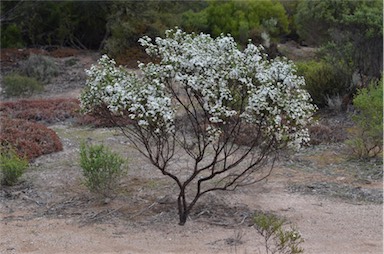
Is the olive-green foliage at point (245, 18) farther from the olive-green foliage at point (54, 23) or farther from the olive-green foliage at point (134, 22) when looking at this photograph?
the olive-green foliage at point (54, 23)

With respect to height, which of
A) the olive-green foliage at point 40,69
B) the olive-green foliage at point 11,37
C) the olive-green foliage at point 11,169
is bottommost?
the olive-green foliage at point 11,169

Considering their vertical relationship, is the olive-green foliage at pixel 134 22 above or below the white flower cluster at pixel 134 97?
above

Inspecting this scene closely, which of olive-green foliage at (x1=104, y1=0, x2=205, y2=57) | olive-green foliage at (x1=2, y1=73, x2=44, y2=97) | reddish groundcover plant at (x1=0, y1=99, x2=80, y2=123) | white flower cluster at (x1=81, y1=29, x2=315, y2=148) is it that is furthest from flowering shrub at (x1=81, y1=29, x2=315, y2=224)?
olive-green foliage at (x1=104, y1=0, x2=205, y2=57)

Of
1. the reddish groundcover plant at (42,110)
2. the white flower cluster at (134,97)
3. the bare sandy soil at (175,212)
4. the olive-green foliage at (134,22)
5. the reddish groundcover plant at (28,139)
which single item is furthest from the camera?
A: the olive-green foliage at (134,22)

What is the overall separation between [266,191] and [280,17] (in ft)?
55.0

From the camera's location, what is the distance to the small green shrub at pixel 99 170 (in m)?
7.10

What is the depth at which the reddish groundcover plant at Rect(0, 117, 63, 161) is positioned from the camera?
9388 millimetres

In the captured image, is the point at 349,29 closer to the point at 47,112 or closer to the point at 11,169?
the point at 47,112

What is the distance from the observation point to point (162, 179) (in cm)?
815

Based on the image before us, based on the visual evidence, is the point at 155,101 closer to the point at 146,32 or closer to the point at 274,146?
the point at 274,146

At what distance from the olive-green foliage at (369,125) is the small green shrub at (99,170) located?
3.82 meters

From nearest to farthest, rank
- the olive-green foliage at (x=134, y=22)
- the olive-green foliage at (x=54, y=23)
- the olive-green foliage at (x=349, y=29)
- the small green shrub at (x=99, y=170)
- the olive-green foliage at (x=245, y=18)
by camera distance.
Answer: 1. the small green shrub at (x=99, y=170)
2. the olive-green foliage at (x=349, y=29)
3. the olive-green foliage at (x=134, y=22)
4. the olive-green foliage at (x=245, y=18)
5. the olive-green foliage at (x=54, y=23)

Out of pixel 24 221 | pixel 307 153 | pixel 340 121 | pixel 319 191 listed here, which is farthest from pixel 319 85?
pixel 24 221

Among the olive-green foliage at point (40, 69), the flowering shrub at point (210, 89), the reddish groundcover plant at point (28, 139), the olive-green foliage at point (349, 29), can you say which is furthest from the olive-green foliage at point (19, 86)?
the flowering shrub at point (210, 89)
